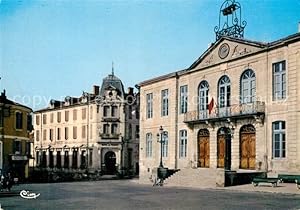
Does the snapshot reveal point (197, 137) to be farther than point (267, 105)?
Yes

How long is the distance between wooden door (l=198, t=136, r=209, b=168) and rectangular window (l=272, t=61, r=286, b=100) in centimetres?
667

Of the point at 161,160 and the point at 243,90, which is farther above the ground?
the point at 243,90

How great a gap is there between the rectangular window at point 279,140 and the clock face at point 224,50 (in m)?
6.04

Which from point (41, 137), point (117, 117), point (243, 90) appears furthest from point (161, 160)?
point (41, 137)

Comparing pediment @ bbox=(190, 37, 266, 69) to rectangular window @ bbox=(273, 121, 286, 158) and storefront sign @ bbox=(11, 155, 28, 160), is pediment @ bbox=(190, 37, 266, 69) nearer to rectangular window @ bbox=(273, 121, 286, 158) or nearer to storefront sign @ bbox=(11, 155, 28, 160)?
rectangular window @ bbox=(273, 121, 286, 158)

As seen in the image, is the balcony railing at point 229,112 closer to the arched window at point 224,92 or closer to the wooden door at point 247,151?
the arched window at point 224,92

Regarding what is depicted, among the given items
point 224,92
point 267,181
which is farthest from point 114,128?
point 267,181

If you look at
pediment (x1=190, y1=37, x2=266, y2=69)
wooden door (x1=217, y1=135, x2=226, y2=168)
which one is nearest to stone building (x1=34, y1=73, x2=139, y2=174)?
pediment (x1=190, y1=37, x2=266, y2=69)

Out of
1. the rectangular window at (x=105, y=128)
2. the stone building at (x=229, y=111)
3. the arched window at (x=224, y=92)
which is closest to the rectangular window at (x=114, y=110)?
the rectangular window at (x=105, y=128)

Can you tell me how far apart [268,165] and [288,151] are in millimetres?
1749

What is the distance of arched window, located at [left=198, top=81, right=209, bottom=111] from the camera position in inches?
1209

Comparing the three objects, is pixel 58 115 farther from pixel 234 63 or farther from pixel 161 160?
pixel 234 63

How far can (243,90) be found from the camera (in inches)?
1085

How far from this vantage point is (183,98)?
1288 inches
